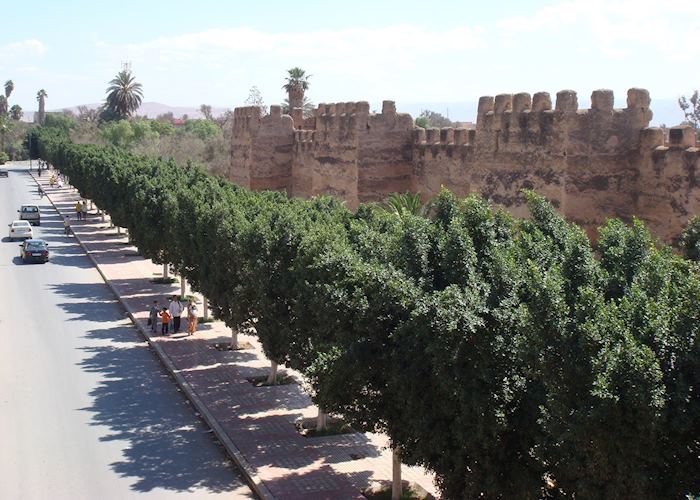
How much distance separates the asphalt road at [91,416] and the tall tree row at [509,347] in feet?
11.9

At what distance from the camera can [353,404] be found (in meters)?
15.9

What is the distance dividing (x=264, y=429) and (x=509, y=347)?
10.8 metres

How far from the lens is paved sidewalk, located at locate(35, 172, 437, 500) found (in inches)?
727

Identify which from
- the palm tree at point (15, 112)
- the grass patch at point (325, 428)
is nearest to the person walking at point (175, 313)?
the grass patch at point (325, 428)

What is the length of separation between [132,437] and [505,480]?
11.8m

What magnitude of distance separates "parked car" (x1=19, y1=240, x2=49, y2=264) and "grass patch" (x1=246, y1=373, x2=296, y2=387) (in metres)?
25.4

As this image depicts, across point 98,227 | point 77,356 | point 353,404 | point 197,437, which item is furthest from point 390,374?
point 98,227

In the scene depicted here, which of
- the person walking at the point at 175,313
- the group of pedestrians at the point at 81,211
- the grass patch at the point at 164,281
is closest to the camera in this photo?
the person walking at the point at 175,313

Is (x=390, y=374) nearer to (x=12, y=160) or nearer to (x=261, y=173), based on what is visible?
(x=261, y=173)

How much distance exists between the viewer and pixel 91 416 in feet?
74.7

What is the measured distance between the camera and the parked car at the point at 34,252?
4716 centimetres

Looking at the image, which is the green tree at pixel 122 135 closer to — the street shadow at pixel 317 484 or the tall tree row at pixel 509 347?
the tall tree row at pixel 509 347

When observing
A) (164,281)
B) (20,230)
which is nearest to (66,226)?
(20,230)

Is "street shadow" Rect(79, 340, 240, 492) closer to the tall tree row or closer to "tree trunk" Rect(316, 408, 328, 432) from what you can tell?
"tree trunk" Rect(316, 408, 328, 432)
